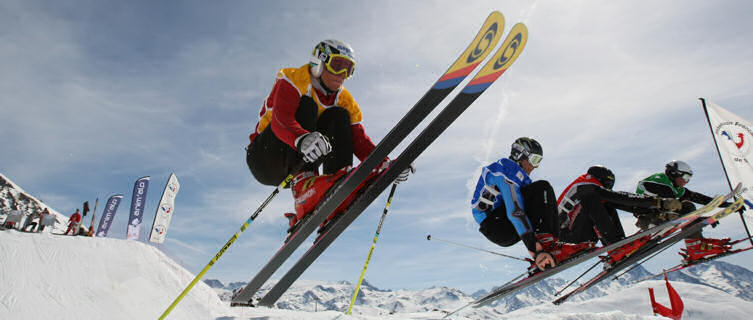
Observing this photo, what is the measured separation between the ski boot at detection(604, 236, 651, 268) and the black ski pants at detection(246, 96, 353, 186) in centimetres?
429

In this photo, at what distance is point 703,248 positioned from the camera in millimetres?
6902

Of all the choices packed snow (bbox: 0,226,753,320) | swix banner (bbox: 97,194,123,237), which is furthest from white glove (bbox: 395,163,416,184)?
swix banner (bbox: 97,194,123,237)

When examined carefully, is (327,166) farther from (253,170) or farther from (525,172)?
(525,172)

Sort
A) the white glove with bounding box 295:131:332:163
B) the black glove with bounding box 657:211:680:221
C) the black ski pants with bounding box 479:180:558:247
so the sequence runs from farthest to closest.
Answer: the black glove with bounding box 657:211:680:221, the black ski pants with bounding box 479:180:558:247, the white glove with bounding box 295:131:332:163

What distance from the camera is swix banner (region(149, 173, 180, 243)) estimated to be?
61.0ft

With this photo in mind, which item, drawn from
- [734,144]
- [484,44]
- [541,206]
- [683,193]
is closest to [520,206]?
[541,206]

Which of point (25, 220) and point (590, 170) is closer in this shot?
point (590, 170)

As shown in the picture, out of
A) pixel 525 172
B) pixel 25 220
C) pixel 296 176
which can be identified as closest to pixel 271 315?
pixel 296 176

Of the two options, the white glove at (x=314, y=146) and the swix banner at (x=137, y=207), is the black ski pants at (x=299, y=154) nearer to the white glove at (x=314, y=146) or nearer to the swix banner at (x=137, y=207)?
the white glove at (x=314, y=146)

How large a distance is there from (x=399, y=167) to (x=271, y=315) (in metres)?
2.18

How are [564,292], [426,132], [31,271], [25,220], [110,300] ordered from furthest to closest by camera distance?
[25,220] < [564,292] < [31,271] < [110,300] < [426,132]

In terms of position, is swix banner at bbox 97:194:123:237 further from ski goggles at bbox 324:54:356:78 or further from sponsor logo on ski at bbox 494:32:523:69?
sponsor logo on ski at bbox 494:32:523:69

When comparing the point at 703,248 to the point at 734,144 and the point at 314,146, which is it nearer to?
the point at 734,144

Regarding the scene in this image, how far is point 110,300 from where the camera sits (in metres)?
5.27
